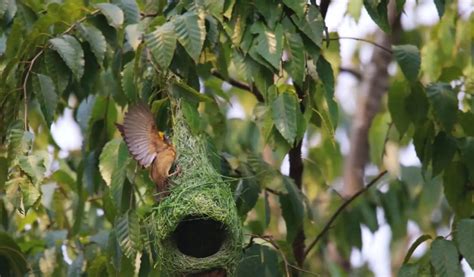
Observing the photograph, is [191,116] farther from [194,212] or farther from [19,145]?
[19,145]

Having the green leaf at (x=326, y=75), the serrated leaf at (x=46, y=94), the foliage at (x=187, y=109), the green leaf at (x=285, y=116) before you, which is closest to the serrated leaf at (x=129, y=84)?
the foliage at (x=187, y=109)

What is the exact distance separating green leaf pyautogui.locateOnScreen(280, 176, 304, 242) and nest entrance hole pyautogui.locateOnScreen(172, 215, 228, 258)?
0.61 m

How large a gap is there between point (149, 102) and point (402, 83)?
0.97 metres

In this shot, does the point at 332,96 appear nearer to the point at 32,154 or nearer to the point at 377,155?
the point at 32,154

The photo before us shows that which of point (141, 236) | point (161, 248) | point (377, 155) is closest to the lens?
point (161, 248)

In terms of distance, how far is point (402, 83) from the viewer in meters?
4.19

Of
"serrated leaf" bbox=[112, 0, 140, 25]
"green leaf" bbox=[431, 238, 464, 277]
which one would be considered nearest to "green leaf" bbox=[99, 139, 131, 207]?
"serrated leaf" bbox=[112, 0, 140, 25]

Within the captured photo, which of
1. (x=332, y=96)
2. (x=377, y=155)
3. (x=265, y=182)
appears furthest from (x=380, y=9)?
(x=377, y=155)

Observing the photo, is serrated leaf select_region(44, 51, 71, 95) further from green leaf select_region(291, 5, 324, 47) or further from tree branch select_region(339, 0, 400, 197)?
tree branch select_region(339, 0, 400, 197)

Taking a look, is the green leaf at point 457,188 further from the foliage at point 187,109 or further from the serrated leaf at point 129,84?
the serrated leaf at point 129,84

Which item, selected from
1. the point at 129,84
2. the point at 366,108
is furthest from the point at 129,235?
the point at 366,108

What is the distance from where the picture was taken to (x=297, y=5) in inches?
139

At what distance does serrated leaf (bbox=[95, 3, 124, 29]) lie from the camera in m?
3.66

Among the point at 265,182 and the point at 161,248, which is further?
the point at 265,182
